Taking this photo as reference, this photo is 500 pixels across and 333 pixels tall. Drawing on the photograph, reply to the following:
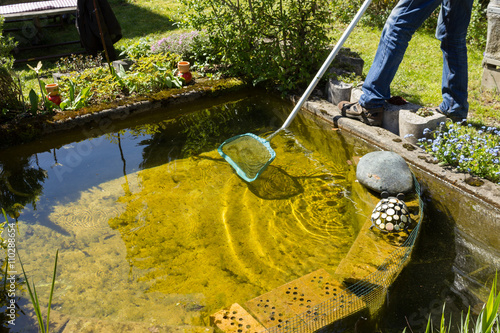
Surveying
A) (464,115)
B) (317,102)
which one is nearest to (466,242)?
(464,115)

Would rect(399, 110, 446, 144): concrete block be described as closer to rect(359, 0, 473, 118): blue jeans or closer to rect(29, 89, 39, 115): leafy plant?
rect(359, 0, 473, 118): blue jeans

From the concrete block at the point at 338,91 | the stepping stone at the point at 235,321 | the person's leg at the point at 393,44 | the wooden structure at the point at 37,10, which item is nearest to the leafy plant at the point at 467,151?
A: the person's leg at the point at 393,44

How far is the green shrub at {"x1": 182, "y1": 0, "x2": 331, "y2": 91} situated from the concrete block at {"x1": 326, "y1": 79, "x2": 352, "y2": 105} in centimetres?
48

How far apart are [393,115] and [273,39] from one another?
2.45 meters

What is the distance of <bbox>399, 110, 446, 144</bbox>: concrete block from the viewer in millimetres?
4488

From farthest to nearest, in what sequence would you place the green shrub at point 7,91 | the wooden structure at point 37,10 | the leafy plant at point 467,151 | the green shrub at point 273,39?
1. the wooden structure at point 37,10
2. the green shrub at point 273,39
3. the green shrub at point 7,91
4. the leafy plant at point 467,151

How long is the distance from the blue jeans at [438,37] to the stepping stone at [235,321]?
9.90 ft

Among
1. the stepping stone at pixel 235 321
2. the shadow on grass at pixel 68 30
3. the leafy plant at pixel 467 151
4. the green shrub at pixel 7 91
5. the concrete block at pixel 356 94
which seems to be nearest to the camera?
the stepping stone at pixel 235 321

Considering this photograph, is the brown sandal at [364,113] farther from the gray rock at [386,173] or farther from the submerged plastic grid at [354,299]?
the submerged plastic grid at [354,299]

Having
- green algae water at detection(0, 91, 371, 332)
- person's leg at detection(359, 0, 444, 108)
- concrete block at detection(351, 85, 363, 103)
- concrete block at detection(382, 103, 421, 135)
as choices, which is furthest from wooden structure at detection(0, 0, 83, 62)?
concrete block at detection(382, 103, 421, 135)

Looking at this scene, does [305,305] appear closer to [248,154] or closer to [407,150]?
[248,154]

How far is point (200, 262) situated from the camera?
11.5 feet

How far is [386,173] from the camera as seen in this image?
3959 millimetres

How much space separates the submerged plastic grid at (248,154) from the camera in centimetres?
447
